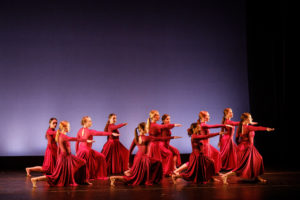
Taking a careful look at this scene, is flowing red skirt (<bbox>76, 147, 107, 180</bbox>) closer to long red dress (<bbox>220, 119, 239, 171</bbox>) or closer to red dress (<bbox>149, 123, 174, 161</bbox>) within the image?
red dress (<bbox>149, 123, 174, 161</bbox>)

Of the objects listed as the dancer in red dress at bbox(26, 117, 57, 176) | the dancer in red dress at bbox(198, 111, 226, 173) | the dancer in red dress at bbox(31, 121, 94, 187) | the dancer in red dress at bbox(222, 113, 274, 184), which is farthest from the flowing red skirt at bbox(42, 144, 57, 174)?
the dancer in red dress at bbox(222, 113, 274, 184)

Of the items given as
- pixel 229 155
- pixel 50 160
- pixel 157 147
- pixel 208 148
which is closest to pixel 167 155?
pixel 157 147

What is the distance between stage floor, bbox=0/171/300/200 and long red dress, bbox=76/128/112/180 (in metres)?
0.27

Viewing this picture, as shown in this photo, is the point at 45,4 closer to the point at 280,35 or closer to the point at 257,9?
the point at 257,9

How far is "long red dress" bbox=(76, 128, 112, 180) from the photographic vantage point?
231 inches

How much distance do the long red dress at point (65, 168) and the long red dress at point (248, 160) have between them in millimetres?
2359

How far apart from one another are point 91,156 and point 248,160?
2.52m

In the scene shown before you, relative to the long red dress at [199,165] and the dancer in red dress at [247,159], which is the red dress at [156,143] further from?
the dancer in red dress at [247,159]

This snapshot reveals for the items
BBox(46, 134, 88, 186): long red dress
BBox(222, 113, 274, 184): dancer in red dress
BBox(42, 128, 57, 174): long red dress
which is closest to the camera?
BBox(46, 134, 88, 186): long red dress

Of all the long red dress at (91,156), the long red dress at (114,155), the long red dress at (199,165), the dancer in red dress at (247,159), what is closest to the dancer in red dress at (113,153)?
the long red dress at (114,155)

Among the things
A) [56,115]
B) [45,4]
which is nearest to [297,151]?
[56,115]

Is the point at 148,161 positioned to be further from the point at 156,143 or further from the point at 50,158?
the point at 50,158

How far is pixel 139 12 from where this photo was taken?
344 inches

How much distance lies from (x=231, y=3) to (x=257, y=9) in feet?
2.04
